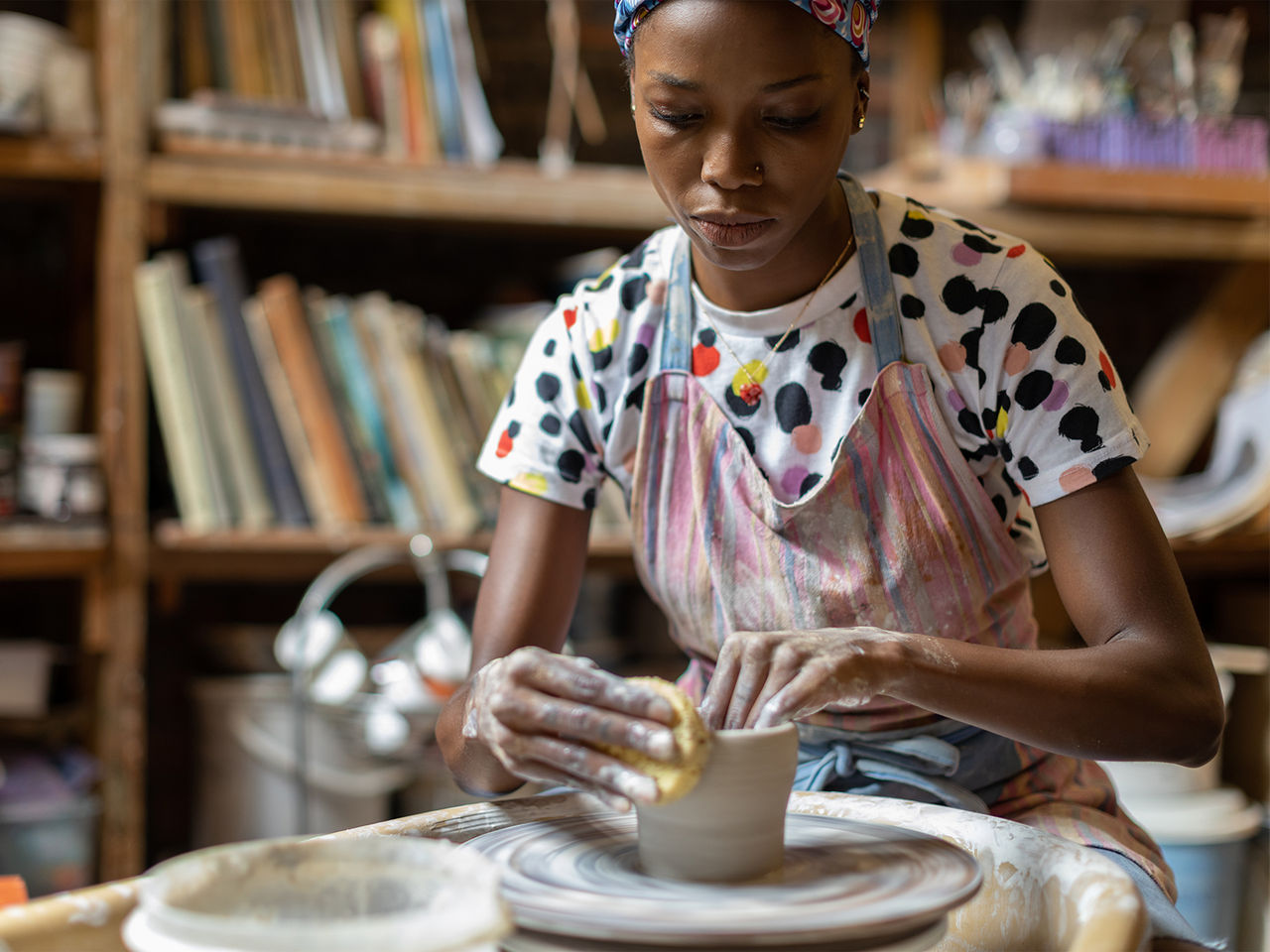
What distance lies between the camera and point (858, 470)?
1.10 meters

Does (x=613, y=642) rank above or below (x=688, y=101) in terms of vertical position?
below

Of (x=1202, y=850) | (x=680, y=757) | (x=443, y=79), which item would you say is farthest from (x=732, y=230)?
(x=1202, y=850)

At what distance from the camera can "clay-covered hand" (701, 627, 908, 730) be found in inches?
32.9

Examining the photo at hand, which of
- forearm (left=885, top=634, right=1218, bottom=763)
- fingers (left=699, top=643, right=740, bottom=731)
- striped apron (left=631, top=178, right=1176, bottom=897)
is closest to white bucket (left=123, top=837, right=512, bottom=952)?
fingers (left=699, top=643, right=740, bottom=731)

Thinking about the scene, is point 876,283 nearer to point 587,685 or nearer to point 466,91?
point 587,685

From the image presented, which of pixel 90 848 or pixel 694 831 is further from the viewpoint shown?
pixel 90 848

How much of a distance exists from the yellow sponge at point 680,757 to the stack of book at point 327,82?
1.44 metres

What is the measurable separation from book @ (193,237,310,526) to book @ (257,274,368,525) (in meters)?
0.04

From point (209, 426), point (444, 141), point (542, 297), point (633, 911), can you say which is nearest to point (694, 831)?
point (633, 911)

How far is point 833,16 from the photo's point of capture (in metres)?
0.94

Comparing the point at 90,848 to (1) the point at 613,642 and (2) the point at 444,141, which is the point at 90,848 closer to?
(1) the point at 613,642

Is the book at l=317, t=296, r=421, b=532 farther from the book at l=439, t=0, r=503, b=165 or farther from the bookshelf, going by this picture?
the book at l=439, t=0, r=503, b=165

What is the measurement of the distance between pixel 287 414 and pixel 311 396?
5 centimetres

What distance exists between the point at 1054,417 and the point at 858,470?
0.18m
